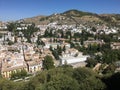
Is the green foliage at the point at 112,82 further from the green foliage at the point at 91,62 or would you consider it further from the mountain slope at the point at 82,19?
the mountain slope at the point at 82,19

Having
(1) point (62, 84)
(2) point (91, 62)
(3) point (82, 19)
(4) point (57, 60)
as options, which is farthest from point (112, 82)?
(3) point (82, 19)

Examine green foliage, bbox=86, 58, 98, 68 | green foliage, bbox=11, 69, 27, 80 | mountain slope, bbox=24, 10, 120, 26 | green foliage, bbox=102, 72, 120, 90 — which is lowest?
green foliage, bbox=11, 69, 27, 80

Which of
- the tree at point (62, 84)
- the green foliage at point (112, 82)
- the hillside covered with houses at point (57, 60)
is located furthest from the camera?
the hillside covered with houses at point (57, 60)

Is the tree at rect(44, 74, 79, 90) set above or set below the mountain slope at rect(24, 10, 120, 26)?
below

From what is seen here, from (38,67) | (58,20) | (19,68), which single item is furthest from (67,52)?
(58,20)

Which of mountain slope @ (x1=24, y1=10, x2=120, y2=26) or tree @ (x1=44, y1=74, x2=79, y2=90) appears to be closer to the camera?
tree @ (x1=44, y1=74, x2=79, y2=90)

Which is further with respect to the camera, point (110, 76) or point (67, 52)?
point (67, 52)

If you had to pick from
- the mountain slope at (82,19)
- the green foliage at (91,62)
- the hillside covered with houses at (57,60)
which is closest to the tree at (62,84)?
the hillside covered with houses at (57,60)

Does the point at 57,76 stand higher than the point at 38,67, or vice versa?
the point at 57,76

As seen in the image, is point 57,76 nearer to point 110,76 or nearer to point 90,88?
point 90,88

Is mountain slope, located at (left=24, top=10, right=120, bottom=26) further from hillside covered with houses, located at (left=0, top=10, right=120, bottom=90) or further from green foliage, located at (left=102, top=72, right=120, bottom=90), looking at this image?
green foliage, located at (left=102, top=72, right=120, bottom=90)

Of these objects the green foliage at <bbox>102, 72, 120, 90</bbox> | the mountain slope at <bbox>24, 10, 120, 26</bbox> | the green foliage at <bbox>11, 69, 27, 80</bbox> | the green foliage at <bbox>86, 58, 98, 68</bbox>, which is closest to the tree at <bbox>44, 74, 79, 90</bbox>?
the green foliage at <bbox>102, 72, 120, 90</bbox>
